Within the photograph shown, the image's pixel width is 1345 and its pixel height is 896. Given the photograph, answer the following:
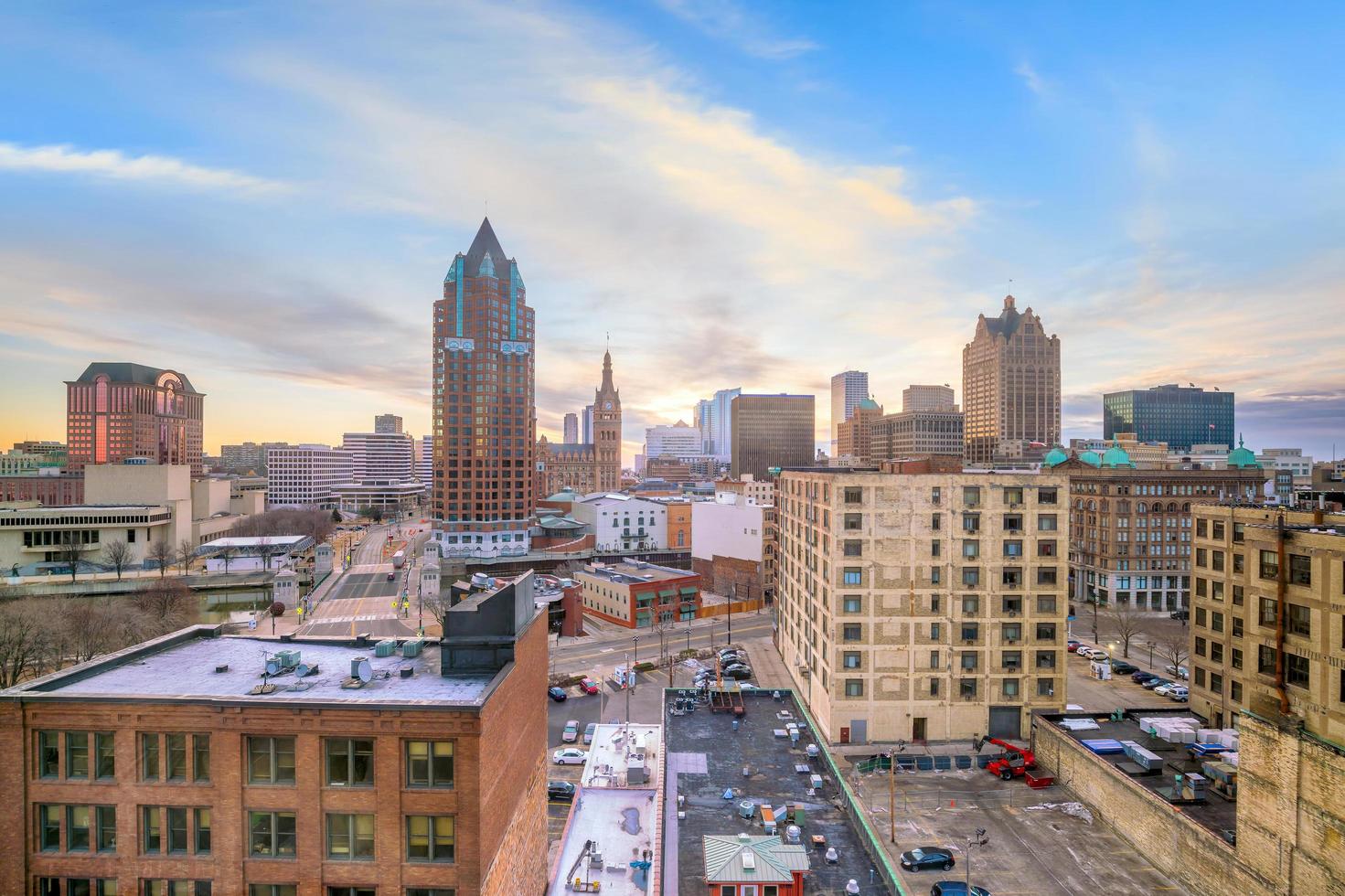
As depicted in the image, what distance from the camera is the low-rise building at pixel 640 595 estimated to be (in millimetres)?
108250

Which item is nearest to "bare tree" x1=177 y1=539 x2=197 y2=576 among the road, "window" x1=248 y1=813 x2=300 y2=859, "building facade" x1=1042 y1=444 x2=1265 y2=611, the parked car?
the road

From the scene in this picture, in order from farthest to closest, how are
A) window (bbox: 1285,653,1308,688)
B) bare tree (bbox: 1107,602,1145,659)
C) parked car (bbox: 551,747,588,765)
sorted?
bare tree (bbox: 1107,602,1145,659)
parked car (bbox: 551,747,588,765)
window (bbox: 1285,653,1308,688)

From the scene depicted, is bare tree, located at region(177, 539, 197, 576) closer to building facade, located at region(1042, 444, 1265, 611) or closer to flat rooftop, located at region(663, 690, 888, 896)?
flat rooftop, located at region(663, 690, 888, 896)

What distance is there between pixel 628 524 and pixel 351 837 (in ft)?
463

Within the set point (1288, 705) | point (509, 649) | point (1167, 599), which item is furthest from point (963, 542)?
point (1167, 599)

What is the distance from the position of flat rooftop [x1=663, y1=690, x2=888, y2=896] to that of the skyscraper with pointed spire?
105 metres

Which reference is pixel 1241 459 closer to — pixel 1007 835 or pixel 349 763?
pixel 1007 835

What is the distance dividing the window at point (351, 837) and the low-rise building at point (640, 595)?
277 ft

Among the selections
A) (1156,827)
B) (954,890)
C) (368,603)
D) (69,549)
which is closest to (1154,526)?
(1156,827)

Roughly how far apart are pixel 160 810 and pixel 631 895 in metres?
21.8

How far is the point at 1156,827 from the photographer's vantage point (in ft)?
135

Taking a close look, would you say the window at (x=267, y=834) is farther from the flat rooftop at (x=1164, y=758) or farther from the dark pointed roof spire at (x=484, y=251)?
the dark pointed roof spire at (x=484, y=251)

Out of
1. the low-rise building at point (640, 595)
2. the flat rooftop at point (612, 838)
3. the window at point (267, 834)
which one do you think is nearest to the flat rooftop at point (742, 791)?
the flat rooftop at point (612, 838)

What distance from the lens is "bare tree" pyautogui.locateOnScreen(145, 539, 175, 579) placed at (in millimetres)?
151250
